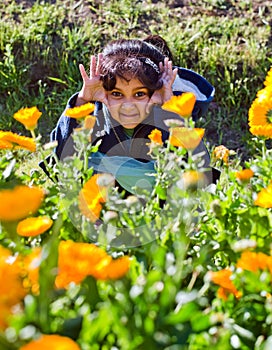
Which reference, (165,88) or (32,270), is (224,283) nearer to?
(32,270)

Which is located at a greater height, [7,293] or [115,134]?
[7,293]

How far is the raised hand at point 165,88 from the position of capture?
2.37 m

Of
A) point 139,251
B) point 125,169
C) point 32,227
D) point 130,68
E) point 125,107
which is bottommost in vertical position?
point 125,169

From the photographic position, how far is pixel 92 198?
1410 mm

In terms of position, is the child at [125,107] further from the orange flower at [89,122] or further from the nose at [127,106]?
the orange flower at [89,122]

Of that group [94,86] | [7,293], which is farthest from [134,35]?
[7,293]

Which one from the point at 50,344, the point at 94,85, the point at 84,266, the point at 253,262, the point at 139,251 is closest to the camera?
the point at 50,344

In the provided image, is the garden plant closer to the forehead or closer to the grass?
the forehead

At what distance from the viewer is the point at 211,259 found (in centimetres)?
143

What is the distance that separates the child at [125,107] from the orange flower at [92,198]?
0.81m

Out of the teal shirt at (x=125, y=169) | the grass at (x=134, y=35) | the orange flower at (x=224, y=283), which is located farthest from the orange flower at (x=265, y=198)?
the grass at (x=134, y=35)

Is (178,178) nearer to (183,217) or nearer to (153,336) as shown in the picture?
(183,217)

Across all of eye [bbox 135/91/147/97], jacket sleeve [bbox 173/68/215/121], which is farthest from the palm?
jacket sleeve [bbox 173/68/215/121]

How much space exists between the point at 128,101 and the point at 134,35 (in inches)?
73.2
